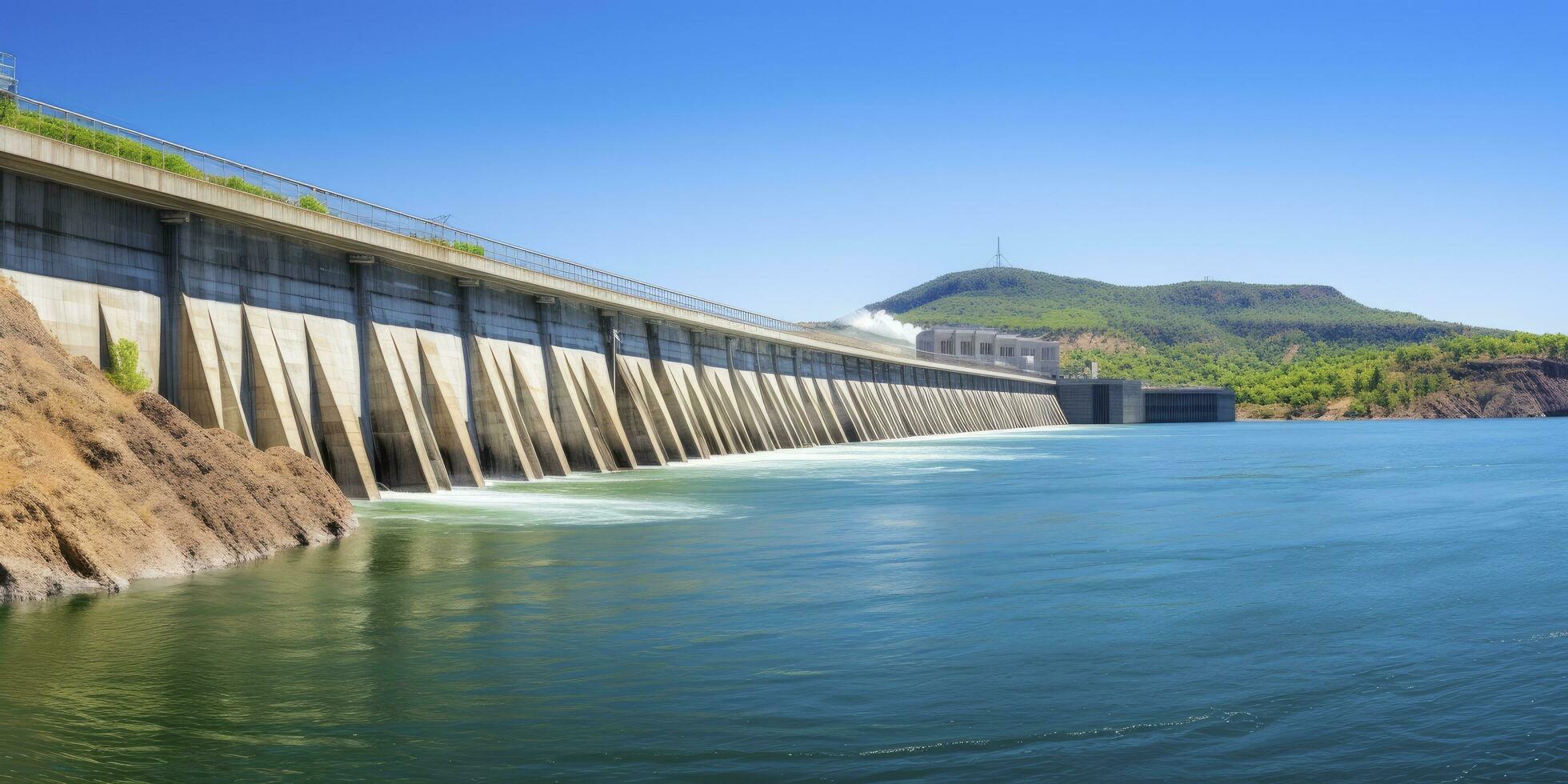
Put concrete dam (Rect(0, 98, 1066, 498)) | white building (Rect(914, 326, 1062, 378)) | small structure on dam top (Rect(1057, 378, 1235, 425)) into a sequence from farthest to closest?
white building (Rect(914, 326, 1062, 378))
small structure on dam top (Rect(1057, 378, 1235, 425))
concrete dam (Rect(0, 98, 1066, 498))

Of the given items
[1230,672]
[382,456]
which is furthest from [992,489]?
[1230,672]

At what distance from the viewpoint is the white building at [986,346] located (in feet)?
567

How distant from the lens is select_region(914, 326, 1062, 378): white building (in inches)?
6806

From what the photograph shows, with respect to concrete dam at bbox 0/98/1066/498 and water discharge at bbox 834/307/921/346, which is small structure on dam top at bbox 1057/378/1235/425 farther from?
concrete dam at bbox 0/98/1066/498

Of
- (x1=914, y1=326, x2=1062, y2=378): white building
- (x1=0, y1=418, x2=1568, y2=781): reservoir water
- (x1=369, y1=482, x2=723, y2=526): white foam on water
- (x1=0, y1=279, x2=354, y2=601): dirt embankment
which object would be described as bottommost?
(x1=0, y1=418, x2=1568, y2=781): reservoir water

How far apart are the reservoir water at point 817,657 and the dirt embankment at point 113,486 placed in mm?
713

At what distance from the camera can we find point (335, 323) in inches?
1380

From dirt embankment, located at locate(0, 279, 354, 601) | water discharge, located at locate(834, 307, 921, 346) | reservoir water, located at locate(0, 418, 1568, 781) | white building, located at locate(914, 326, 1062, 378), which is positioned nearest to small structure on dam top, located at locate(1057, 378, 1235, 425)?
white building, located at locate(914, 326, 1062, 378)

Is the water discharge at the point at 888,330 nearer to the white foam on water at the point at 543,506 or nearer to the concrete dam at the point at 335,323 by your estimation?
the concrete dam at the point at 335,323

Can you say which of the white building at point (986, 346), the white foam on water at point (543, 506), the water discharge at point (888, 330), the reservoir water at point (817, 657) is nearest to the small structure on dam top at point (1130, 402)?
the white building at point (986, 346)

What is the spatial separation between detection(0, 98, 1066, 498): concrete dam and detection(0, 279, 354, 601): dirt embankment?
3.67 meters

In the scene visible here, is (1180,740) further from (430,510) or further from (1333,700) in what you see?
(430,510)

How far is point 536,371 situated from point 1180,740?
1529 inches

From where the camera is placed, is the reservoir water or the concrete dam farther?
the concrete dam
